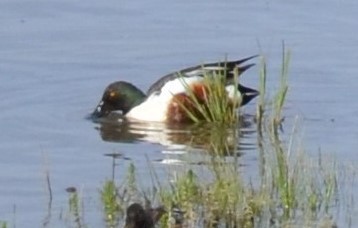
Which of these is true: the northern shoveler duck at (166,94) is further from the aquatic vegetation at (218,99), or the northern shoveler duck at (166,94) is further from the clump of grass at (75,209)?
the clump of grass at (75,209)

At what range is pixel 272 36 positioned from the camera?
13094 mm

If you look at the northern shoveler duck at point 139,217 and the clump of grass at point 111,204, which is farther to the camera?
the clump of grass at point 111,204

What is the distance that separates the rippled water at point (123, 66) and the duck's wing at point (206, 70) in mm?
422

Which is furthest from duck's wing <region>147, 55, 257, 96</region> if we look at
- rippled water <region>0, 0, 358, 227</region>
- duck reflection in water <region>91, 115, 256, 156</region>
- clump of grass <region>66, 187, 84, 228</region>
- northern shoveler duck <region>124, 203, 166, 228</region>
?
northern shoveler duck <region>124, 203, 166, 228</region>

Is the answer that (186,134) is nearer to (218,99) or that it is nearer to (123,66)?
(218,99)

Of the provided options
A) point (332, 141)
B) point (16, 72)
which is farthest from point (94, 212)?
point (16, 72)

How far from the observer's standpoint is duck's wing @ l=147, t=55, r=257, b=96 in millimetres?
11164

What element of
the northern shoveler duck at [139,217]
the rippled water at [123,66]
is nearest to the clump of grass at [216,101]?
the rippled water at [123,66]

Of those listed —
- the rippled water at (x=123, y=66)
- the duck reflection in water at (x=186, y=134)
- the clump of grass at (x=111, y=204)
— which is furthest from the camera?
the duck reflection in water at (x=186, y=134)

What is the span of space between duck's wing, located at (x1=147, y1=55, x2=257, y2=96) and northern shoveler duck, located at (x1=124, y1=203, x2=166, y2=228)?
3.68 metres

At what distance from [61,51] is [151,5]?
1.53m

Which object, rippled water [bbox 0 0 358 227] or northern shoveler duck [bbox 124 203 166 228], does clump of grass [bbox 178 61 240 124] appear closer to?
rippled water [bbox 0 0 358 227]

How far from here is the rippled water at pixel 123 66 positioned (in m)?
9.82

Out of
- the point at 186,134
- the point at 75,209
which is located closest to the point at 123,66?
the point at 186,134
